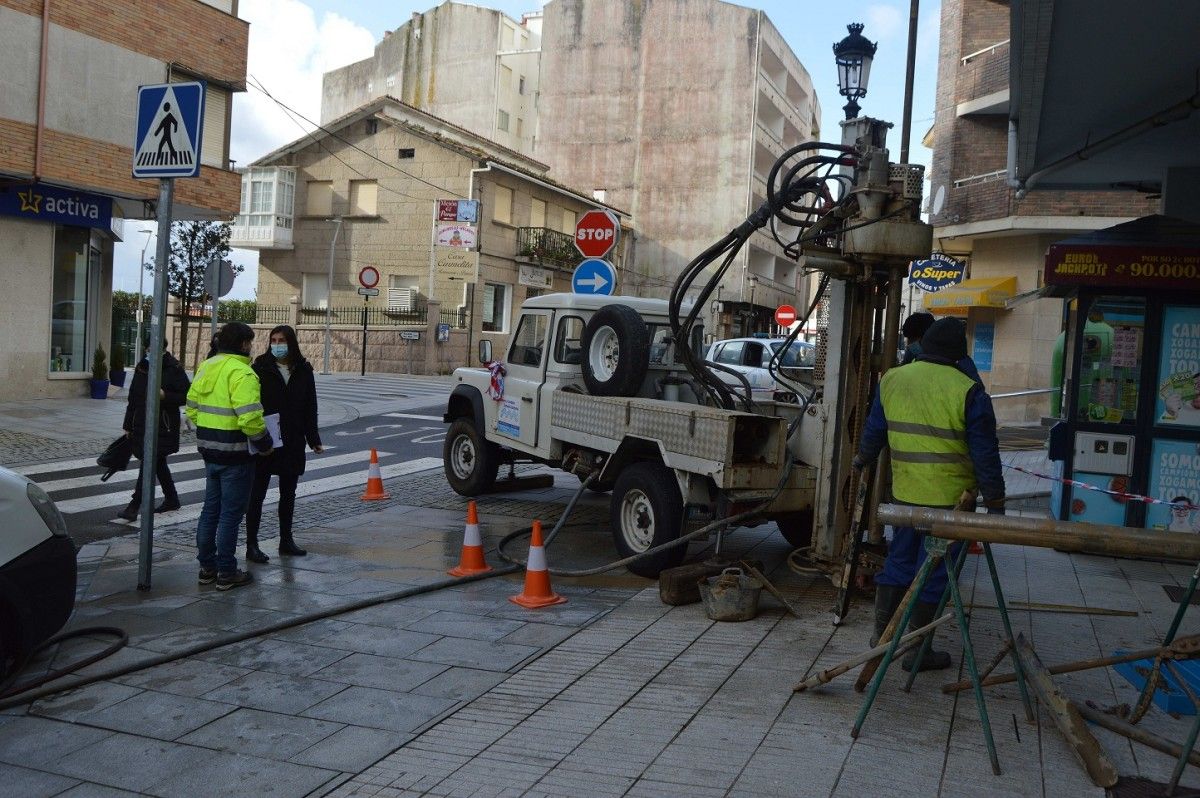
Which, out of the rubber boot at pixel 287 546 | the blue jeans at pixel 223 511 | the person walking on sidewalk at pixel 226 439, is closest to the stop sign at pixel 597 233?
the rubber boot at pixel 287 546

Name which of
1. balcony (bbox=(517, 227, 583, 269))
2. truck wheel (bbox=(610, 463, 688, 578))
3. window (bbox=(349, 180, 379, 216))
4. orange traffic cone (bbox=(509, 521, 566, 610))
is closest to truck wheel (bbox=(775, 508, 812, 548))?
truck wheel (bbox=(610, 463, 688, 578))

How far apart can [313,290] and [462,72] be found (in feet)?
56.5

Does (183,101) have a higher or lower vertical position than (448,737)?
higher

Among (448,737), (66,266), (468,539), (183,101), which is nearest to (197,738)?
(448,737)

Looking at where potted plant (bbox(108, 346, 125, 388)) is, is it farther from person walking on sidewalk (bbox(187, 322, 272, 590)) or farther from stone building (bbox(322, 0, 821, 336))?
stone building (bbox(322, 0, 821, 336))

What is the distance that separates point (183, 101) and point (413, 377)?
25767 millimetres

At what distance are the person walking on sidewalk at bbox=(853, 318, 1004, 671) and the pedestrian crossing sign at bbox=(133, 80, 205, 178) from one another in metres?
4.50

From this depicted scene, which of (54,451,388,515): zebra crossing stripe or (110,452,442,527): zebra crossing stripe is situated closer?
(110,452,442,527): zebra crossing stripe

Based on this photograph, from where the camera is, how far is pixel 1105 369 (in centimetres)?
911

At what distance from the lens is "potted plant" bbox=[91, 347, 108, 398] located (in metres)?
20.2

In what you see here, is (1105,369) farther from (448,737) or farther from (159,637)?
(159,637)

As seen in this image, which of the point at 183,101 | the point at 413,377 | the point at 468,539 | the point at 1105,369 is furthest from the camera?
the point at 413,377

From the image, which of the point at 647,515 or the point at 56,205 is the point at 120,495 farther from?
the point at 56,205

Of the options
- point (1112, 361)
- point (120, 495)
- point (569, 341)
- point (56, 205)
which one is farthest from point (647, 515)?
point (56, 205)
